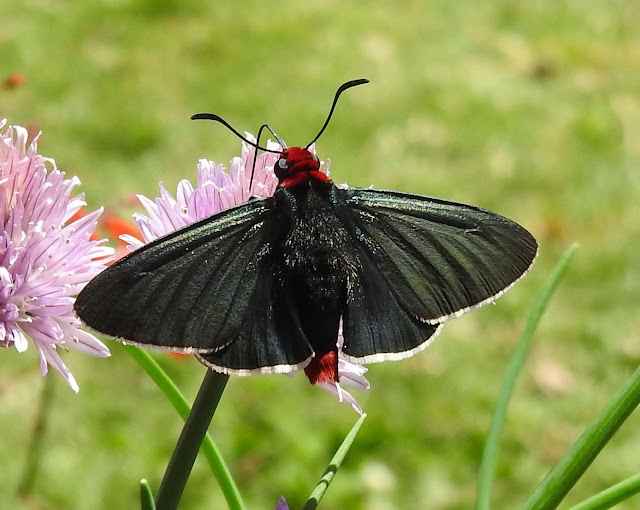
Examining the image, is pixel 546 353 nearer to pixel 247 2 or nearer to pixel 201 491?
pixel 201 491

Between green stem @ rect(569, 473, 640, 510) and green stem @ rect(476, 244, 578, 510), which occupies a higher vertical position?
green stem @ rect(476, 244, 578, 510)

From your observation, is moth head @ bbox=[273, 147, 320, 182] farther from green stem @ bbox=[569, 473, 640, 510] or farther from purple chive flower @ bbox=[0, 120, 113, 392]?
green stem @ bbox=[569, 473, 640, 510]

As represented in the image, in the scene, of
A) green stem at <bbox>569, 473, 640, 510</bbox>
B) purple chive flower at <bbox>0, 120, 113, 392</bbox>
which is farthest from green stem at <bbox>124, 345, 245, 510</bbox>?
green stem at <bbox>569, 473, 640, 510</bbox>

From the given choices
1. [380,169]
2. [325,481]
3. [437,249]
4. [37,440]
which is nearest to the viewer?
[325,481]

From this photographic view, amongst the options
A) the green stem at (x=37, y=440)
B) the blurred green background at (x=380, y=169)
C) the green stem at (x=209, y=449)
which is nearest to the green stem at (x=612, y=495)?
the green stem at (x=209, y=449)

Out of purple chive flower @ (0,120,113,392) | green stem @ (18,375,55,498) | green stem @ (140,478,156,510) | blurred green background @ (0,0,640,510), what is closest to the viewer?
green stem @ (140,478,156,510)

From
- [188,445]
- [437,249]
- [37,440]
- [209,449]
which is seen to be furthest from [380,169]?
[188,445]

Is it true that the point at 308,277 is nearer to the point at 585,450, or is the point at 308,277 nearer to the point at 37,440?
the point at 585,450
